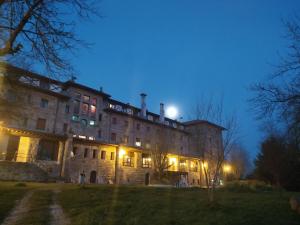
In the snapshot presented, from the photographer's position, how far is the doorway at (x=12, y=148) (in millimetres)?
31328

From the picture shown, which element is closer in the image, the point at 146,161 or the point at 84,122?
the point at 84,122

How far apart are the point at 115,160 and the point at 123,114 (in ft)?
33.7

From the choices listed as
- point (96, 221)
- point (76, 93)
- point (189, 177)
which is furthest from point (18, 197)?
point (189, 177)

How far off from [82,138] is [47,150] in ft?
15.8

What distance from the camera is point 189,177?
163ft

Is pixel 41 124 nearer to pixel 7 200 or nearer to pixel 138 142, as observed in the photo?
pixel 138 142

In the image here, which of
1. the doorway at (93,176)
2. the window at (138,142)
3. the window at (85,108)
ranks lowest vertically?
the doorway at (93,176)

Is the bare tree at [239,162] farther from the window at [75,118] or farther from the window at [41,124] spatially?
the window at [41,124]

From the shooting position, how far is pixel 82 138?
3500cm

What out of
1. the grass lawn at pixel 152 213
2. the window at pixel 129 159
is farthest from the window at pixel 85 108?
the grass lawn at pixel 152 213

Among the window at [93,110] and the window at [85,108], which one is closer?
the window at [85,108]

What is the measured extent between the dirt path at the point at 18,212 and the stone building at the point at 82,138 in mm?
14282

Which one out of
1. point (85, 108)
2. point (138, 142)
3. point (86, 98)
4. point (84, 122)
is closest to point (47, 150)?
point (84, 122)

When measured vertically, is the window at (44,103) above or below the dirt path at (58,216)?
above
